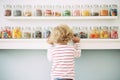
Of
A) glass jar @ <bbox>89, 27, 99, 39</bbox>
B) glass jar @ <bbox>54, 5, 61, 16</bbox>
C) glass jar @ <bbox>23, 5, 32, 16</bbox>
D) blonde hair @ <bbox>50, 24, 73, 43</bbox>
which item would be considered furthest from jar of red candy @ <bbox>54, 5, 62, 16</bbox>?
blonde hair @ <bbox>50, 24, 73, 43</bbox>

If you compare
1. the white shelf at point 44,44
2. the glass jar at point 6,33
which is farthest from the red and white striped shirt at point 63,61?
the glass jar at point 6,33

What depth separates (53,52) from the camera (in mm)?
1918

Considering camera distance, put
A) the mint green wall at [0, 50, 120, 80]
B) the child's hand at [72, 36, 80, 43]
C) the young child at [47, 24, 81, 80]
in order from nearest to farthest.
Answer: the young child at [47, 24, 81, 80] < the child's hand at [72, 36, 80, 43] < the mint green wall at [0, 50, 120, 80]

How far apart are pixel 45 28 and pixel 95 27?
50 centimetres

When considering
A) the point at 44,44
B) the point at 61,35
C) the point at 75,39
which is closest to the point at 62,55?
the point at 61,35

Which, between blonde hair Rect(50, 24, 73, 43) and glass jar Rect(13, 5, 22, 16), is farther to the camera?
glass jar Rect(13, 5, 22, 16)

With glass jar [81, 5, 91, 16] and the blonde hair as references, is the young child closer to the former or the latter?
the blonde hair

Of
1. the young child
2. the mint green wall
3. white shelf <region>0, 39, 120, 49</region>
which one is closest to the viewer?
the young child

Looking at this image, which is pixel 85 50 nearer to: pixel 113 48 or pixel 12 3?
pixel 113 48

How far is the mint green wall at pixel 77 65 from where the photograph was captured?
2.46 m

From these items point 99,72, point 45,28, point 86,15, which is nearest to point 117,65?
point 99,72

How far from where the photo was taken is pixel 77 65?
2457mm

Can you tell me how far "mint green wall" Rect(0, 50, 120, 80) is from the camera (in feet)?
8.07

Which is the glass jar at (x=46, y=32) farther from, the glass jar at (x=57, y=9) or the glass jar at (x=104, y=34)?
the glass jar at (x=104, y=34)
